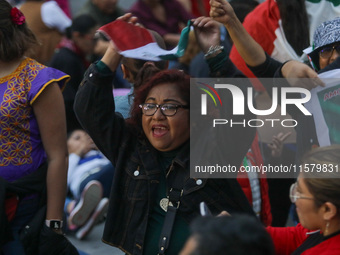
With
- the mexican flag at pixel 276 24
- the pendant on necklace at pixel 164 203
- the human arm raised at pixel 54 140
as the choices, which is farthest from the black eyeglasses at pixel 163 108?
the mexican flag at pixel 276 24

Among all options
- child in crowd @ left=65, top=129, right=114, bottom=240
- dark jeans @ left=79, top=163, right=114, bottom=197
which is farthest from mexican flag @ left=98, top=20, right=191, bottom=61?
dark jeans @ left=79, top=163, right=114, bottom=197

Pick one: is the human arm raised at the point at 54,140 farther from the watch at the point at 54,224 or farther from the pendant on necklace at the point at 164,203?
the pendant on necklace at the point at 164,203

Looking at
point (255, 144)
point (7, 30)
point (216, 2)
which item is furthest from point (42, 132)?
point (255, 144)

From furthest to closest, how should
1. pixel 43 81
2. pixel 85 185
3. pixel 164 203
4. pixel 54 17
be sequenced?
1. pixel 54 17
2. pixel 85 185
3. pixel 43 81
4. pixel 164 203

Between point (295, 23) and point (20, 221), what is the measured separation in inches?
86.9

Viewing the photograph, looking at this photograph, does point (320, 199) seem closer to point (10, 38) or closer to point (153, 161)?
point (153, 161)

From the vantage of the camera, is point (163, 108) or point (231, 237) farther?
point (163, 108)

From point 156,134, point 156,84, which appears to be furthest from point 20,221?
point 156,84

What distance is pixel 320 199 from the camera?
2316 mm

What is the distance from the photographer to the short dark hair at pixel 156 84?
115 inches

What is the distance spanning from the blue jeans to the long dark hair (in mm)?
2013

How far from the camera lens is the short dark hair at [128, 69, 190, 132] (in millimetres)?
2924

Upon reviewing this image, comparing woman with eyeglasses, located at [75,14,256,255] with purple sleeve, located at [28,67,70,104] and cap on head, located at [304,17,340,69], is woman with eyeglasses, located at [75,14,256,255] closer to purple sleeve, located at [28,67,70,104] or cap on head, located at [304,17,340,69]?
purple sleeve, located at [28,67,70,104]

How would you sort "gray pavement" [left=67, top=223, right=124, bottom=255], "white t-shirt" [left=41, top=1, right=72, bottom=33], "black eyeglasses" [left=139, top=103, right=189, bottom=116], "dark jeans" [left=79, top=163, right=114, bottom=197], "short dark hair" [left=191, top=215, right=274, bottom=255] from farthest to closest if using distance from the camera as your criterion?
"white t-shirt" [left=41, top=1, right=72, bottom=33] < "dark jeans" [left=79, top=163, right=114, bottom=197] < "gray pavement" [left=67, top=223, right=124, bottom=255] < "black eyeglasses" [left=139, top=103, right=189, bottom=116] < "short dark hair" [left=191, top=215, right=274, bottom=255]
